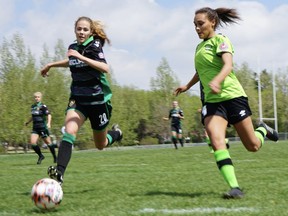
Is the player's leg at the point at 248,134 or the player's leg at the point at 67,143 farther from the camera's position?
the player's leg at the point at 248,134

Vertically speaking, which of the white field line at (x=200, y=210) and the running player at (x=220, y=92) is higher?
the running player at (x=220, y=92)

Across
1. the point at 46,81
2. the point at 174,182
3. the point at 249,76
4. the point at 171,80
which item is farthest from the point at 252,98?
the point at 174,182

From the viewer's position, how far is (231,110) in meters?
5.96

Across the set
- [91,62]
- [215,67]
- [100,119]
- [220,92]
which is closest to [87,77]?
[91,62]

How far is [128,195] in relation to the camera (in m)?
6.05

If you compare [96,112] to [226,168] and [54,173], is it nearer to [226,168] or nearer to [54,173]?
[54,173]

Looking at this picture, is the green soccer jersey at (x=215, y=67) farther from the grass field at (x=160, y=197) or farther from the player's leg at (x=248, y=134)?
the grass field at (x=160, y=197)

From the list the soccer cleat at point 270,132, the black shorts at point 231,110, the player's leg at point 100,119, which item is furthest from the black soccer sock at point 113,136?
the black shorts at point 231,110

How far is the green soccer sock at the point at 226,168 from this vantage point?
5.55 metres

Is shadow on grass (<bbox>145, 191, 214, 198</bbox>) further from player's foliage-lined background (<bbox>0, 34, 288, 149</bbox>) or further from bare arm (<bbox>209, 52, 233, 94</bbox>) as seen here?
player's foliage-lined background (<bbox>0, 34, 288, 149</bbox>)

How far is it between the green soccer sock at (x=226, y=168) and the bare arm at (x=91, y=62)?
1842 millimetres

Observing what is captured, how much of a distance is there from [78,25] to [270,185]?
10.6 feet

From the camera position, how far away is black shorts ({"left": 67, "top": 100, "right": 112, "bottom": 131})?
677 centimetres

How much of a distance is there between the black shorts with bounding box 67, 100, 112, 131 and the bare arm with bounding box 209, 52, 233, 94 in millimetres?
1873
